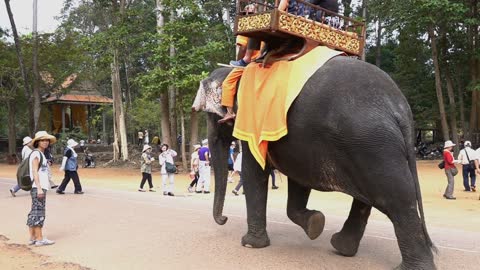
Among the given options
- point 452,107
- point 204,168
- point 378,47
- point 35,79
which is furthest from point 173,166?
point 378,47

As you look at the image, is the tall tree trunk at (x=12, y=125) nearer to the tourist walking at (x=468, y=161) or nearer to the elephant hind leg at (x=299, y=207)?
the tourist walking at (x=468, y=161)

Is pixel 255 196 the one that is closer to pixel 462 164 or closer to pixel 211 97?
pixel 211 97

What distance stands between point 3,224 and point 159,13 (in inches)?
617

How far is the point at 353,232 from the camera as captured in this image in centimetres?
540

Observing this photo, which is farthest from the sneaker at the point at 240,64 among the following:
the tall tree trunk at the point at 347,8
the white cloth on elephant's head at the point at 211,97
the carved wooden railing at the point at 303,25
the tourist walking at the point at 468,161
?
the tall tree trunk at the point at 347,8

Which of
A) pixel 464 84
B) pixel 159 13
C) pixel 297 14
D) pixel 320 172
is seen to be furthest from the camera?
pixel 464 84

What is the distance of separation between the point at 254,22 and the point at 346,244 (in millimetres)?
2498

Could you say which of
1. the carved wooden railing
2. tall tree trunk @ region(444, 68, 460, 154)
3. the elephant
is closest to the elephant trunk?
the elephant

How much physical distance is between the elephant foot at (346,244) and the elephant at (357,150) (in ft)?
0.03

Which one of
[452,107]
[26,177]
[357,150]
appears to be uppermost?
[452,107]

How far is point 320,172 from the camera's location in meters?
4.88

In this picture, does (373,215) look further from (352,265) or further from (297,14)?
(297,14)

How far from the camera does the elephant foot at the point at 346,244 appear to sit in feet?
17.7

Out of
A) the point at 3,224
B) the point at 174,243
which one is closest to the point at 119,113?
the point at 3,224
